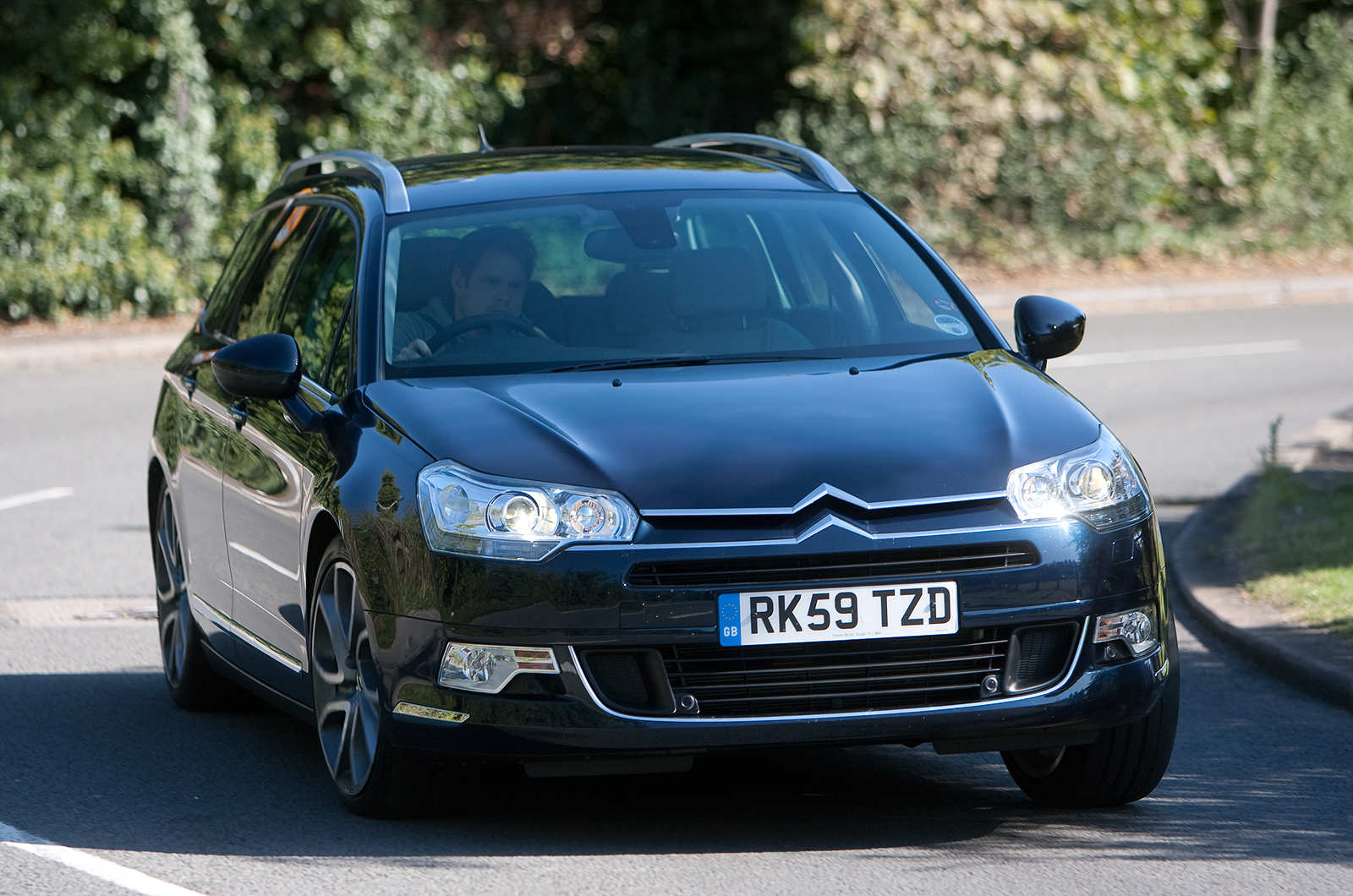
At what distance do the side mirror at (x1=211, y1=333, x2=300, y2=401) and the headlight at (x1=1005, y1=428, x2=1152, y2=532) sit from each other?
194 cm

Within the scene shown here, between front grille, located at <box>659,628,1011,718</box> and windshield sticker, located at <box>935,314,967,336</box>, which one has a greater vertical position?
windshield sticker, located at <box>935,314,967,336</box>

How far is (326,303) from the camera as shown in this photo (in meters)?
5.65

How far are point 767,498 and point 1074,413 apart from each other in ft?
3.13

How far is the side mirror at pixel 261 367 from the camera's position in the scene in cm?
521

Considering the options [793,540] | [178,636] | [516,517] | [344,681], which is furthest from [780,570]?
[178,636]

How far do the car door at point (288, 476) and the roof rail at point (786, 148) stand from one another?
1.45 m

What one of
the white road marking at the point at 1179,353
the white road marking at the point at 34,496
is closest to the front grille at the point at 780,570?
the white road marking at the point at 34,496

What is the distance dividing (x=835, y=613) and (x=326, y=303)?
6.68ft

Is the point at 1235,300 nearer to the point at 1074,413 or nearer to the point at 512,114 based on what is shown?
the point at 512,114

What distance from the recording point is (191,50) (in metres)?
19.2

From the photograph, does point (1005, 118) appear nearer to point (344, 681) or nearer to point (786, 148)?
point (786, 148)

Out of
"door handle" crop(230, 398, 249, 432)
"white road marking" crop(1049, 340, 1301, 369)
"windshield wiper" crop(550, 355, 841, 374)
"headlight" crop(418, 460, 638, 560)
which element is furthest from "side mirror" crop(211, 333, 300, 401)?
"white road marking" crop(1049, 340, 1301, 369)

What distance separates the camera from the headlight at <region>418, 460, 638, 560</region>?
14.3 feet

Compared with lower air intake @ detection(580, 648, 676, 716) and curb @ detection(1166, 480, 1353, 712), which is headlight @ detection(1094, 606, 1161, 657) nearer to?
lower air intake @ detection(580, 648, 676, 716)
